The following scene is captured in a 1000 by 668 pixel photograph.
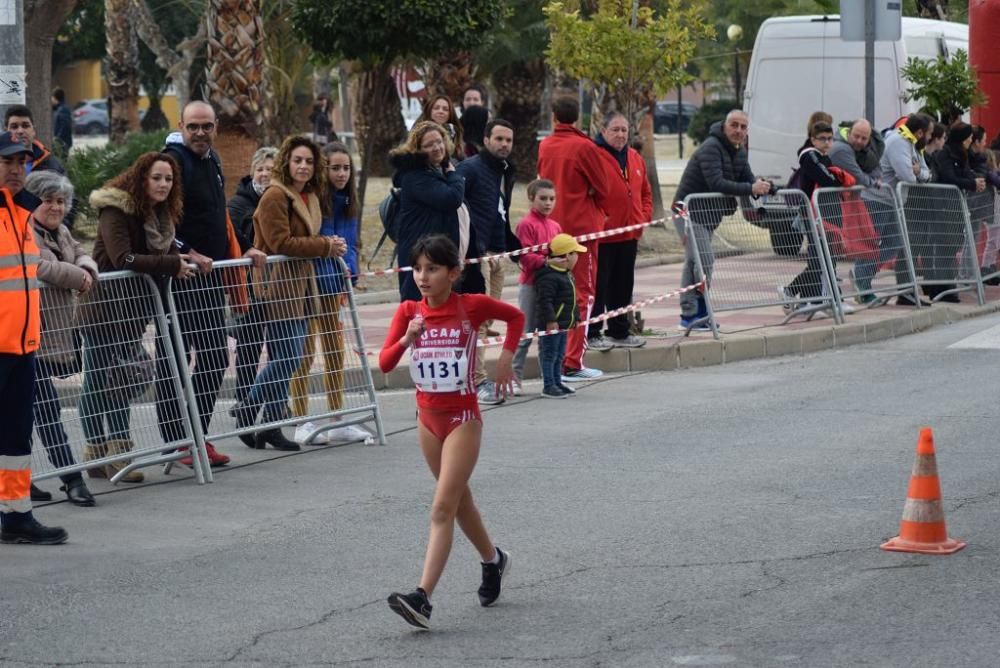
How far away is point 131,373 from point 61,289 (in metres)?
0.69

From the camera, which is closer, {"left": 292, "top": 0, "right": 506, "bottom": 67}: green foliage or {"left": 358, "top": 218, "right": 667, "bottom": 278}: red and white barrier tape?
{"left": 358, "top": 218, "right": 667, "bottom": 278}: red and white barrier tape

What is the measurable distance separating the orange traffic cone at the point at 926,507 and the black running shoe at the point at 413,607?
2.22 metres

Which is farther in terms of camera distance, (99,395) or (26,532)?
→ (99,395)

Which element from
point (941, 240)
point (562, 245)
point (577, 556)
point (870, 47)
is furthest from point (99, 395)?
point (870, 47)

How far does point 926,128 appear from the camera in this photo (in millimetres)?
16391

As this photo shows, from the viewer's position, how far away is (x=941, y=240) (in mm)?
16281

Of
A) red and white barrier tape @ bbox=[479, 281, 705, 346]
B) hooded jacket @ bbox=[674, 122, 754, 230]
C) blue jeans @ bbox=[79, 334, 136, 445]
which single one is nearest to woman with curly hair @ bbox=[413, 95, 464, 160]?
red and white barrier tape @ bbox=[479, 281, 705, 346]

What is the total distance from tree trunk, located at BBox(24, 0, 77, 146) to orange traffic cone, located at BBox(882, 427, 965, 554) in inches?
541

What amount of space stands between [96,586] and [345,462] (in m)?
2.91

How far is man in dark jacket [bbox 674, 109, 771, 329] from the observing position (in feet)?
45.5

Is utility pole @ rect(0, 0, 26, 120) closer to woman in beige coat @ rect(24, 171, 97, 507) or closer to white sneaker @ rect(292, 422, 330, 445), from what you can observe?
woman in beige coat @ rect(24, 171, 97, 507)

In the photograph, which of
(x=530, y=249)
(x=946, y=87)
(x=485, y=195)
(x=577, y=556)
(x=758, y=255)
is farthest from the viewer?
(x=946, y=87)

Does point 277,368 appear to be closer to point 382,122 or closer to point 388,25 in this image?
point 388,25

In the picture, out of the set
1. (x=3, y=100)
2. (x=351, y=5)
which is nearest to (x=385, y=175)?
(x=351, y=5)
